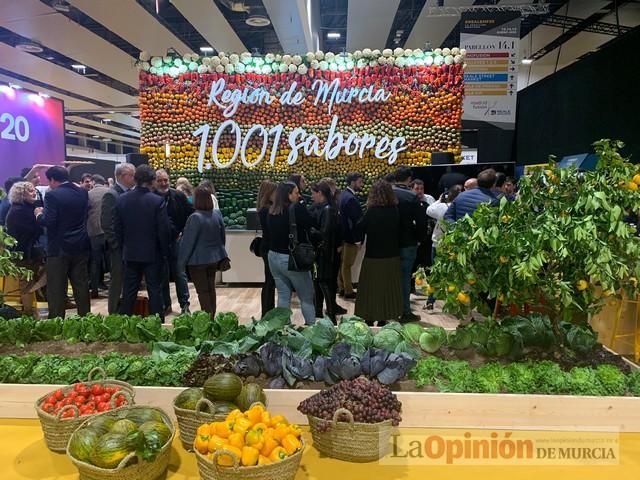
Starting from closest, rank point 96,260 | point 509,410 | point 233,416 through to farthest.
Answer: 1. point 233,416
2. point 509,410
3. point 96,260

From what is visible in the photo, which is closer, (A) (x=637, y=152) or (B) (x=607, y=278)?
(B) (x=607, y=278)

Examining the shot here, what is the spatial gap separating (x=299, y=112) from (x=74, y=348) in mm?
5873

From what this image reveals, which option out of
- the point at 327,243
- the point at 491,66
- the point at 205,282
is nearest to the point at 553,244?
the point at 327,243

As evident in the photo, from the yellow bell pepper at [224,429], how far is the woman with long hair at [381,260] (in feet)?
10.1

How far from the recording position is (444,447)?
2.11 metres

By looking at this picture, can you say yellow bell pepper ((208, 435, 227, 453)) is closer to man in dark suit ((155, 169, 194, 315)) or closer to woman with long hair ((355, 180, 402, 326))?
woman with long hair ((355, 180, 402, 326))

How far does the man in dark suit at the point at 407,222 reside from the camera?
503 centimetres

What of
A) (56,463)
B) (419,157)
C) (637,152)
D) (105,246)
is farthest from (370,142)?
(56,463)

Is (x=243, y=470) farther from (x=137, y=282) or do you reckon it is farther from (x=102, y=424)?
(x=137, y=282)

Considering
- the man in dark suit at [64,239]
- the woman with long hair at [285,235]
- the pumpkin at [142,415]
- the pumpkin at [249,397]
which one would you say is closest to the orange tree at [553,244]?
the pumpkin at [249,397]

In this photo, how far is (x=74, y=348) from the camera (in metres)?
2.95

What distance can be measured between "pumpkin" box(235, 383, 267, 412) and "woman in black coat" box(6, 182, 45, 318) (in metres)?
3.90

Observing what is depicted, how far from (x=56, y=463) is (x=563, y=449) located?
205 centimetres

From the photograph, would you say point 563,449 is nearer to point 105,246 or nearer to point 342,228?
point 342,228
